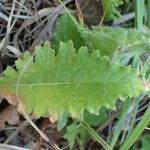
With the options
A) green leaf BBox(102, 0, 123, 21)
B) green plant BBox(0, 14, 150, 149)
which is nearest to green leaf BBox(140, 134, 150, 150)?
green plant BBox(0, 14, 150, 149)

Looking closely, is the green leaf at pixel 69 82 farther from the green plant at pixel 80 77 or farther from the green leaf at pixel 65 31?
the green leaf at pixel 65 31

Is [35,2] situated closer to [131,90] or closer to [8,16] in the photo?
[8,16]

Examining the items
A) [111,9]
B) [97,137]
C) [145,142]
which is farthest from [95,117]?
[111,9]

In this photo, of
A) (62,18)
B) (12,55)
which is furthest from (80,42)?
(12,55)

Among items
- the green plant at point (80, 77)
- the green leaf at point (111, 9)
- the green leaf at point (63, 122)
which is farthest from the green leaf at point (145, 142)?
the green leaf at point (111, 9)

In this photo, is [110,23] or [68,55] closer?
[68,55]

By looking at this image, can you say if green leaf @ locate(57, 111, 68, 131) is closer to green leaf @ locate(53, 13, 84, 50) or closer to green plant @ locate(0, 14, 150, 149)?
green plant @ locate(0, 14, 150, 149)
